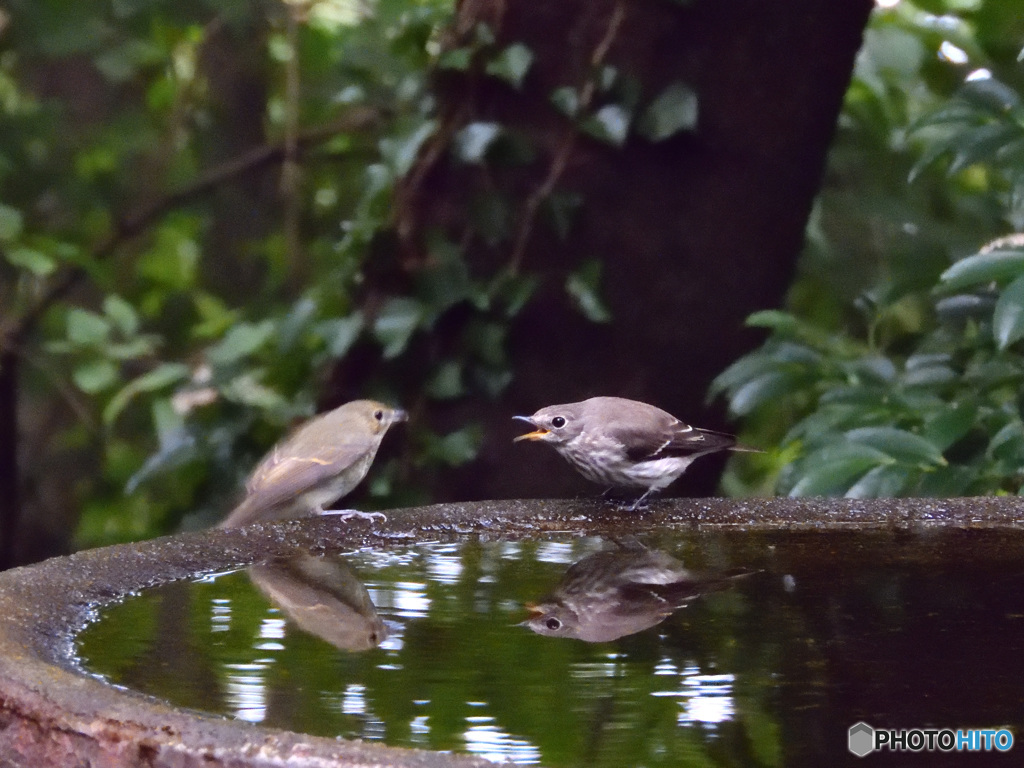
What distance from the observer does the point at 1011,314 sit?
124 inches

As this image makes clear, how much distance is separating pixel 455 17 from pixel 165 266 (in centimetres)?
208

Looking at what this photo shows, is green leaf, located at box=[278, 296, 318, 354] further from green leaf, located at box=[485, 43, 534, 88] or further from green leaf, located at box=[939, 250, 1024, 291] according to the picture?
green leaf, located at box=[939, 250, 1024, 291]

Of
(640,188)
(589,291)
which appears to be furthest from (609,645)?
(640,188)

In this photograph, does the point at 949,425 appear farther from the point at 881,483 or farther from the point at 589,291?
the point at 589,291

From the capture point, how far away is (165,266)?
6102 mm

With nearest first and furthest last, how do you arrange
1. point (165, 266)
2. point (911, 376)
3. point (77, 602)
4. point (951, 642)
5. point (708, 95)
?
1. point (951, 642)
2. point (77, 602)
3. point (911, 376)
4. point (708, 95)
5. point (165, 266)

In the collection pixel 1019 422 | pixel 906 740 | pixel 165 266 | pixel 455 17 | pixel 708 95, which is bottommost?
pixel 906 740

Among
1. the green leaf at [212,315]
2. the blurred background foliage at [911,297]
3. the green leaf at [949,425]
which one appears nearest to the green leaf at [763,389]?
the blurred background foliage at [911,297]

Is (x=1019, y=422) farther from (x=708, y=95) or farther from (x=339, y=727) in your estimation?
(x=339, y=727)

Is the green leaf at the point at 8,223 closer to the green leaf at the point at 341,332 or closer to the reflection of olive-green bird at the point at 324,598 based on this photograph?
the green leaf at the point at 341,332

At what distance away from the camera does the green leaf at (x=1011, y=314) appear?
315 centimetres

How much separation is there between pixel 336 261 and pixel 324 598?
105 inches

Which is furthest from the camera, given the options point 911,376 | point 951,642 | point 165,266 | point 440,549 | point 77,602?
point 165,266

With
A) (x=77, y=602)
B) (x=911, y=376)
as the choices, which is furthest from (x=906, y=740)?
(x=911, y=376)
